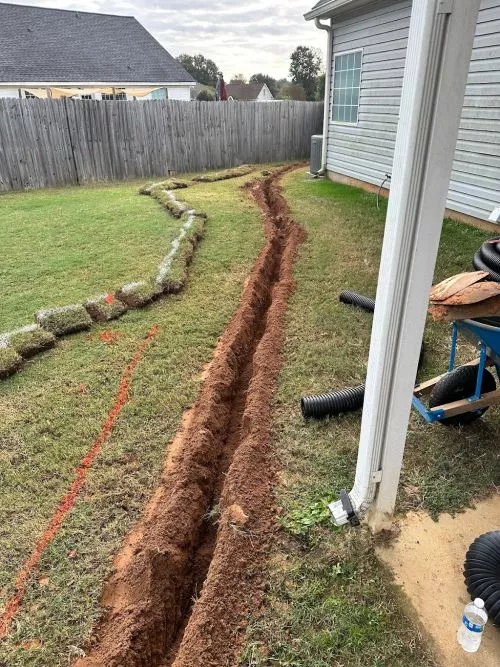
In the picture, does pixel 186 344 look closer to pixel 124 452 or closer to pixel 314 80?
pixel 124 452

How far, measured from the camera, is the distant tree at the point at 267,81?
65562 mm

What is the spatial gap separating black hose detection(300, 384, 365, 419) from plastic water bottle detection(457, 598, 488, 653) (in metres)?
1.68

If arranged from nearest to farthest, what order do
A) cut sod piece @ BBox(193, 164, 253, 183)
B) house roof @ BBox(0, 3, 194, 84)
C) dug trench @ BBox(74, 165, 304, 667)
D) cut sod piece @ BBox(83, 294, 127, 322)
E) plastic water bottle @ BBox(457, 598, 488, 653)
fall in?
plastic water bottle @ BBox(457, 598, 488, 653) < dug trench @ BBox(74, 165, 304, 667) < cut sod piece @ BBox(83, 294, 127, 322) < cut sod piece @ BBox(193, 164, 253, 183) < house roof @ BBox(0, 3, 194, 84)

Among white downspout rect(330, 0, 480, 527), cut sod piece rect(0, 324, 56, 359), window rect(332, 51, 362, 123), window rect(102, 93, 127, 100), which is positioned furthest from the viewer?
window rect(102, 93, 127, 100)

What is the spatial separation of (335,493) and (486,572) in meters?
0.91

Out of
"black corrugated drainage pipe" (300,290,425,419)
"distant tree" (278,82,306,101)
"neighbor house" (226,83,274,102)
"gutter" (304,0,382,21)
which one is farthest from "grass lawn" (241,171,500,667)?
"neighbor house" (226,83,274,102)

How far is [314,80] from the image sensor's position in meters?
56.5

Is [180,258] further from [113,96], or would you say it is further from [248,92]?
[248,92]

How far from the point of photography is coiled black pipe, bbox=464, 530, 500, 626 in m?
2.08

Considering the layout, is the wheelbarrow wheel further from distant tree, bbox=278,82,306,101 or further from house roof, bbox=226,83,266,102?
house roof, bbox=226,83,266,102

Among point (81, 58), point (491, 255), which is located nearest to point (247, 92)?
point (81, 58)

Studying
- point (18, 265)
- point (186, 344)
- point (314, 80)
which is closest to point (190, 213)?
point (18, 265)

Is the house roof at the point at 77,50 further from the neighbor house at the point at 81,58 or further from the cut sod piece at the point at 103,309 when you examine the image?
the cut sod piece at the point at 103,309

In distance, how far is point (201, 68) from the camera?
67.4 meters
